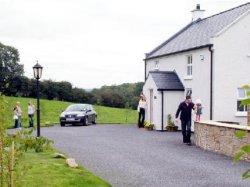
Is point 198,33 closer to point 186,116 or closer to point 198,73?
point 198,73

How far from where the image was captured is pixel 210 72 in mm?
26672

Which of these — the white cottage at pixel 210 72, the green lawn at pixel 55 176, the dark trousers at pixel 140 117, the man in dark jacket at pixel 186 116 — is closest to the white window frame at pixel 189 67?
the white cottage at pixel 210 72

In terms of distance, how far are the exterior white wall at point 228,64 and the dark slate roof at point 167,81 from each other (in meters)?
Answer: 3.94

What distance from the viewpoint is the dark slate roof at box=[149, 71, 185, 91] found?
29688mm

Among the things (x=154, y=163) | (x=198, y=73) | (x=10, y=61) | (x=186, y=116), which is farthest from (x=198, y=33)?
(x=10, y=61)

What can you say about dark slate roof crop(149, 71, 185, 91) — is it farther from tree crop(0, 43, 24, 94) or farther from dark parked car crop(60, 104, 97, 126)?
tree crop(0, 43, 24, 94)

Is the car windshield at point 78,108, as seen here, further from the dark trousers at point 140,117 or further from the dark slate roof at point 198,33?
the dark slate roof at point 198,33

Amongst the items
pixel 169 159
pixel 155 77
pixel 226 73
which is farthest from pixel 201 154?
pixel 155 77

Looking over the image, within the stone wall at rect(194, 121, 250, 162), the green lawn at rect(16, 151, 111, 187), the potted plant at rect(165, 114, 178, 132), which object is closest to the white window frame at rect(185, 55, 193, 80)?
the potted plant at rect(165, 114, 178, 132)

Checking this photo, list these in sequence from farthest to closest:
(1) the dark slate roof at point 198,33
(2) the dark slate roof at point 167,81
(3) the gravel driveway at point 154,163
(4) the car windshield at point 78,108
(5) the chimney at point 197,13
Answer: (5) the chimney at point 197,13, (4) the car windshield at point 78,108, (2) the dark slate roof at point 167,81, (1) the dark slate roof at point 198,33, (3) the gravel driveway at point 154,163

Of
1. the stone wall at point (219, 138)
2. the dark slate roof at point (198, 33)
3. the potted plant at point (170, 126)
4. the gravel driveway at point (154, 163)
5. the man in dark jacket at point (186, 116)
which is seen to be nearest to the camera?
the gravel driveway at point (154, 163)

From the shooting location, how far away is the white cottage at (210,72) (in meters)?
26.3

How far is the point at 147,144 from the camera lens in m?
20.2

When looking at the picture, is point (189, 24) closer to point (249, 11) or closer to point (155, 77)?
point (155, 77)
